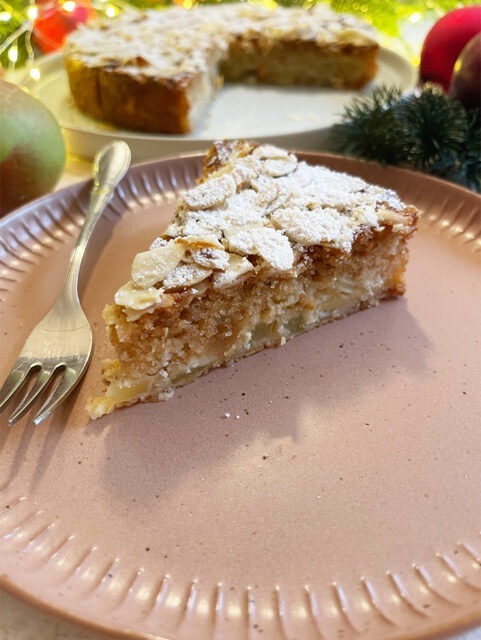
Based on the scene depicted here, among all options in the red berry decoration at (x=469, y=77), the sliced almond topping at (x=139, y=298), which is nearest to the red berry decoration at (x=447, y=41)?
the red berry decoration at (x=469, y=77)

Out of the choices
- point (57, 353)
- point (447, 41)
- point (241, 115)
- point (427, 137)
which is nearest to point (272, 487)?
point (57, 353)

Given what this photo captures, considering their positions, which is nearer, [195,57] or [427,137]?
[427,137]

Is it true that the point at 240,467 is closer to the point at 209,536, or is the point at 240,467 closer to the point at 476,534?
the point at 209,536

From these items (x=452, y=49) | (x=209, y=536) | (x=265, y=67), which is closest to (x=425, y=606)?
(x=209, y=536)

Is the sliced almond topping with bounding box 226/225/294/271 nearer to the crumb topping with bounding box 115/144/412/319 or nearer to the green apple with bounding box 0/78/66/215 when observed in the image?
the crumb topping with bounding box 115/144/412/319

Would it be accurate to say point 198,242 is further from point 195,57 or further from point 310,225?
point 195,57

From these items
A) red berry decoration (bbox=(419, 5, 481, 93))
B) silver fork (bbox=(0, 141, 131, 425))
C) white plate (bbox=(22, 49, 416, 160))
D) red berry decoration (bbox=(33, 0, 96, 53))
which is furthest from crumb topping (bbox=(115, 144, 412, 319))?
red berry decoration (bbox=(33, 0, 96, 53))
